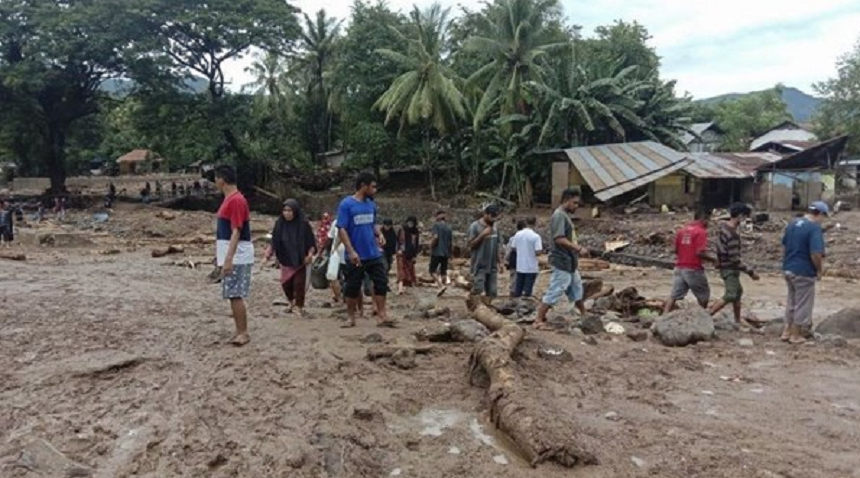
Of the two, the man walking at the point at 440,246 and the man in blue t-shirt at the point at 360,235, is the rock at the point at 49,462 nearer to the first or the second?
the man in blue t-shirt at the point at 360,235

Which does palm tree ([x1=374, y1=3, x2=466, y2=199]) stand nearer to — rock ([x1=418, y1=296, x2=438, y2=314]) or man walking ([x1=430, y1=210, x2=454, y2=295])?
man walking ([x1=430, y1=210, x2=454, y2=295])

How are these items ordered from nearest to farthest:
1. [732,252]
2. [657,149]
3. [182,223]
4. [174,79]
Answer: [732,252]
[182,223]
[657,149]
[174,79]

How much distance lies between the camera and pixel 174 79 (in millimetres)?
34531

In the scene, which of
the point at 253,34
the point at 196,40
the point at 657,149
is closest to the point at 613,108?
the point at 657,149

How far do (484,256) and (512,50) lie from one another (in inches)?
952

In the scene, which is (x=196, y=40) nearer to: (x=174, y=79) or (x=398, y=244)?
(x=174, y=79)

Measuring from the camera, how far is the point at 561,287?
807 cm

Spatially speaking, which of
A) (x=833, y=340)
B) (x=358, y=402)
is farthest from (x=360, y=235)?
(x=833, y=340)

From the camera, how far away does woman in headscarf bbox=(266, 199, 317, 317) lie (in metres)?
7.95

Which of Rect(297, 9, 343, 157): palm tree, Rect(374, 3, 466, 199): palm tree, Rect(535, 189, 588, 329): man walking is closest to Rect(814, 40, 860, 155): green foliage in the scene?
Rect(374, 3, 466, 199): palm tree

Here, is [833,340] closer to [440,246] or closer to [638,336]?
[638,336]

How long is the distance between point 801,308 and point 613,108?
24.4 metres

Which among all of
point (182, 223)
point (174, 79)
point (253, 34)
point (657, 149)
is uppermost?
point (253, 34)

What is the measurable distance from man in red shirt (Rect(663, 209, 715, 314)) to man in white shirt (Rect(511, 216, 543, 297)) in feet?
6.34
